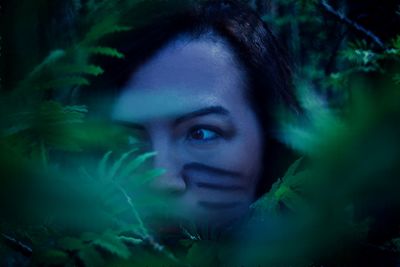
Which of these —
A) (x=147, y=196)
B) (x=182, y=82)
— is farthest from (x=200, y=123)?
(x=147, y=196)

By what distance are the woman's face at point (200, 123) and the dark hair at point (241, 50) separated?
6cm

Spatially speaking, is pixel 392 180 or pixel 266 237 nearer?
pixel 392 180

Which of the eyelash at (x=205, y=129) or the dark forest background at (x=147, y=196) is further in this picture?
the eyelash at (x=205, y=129)

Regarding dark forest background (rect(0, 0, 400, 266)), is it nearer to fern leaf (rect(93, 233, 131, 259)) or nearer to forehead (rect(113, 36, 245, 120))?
fern leaf (rect(93, 233, 131, 259))

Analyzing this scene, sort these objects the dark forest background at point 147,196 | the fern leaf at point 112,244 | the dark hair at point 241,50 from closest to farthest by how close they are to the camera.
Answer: the dark forest background at point 147,196, the fern leaf at point 112,244, the dark hair at point 241,50

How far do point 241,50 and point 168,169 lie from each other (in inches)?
21.7

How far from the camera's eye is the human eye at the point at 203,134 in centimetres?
121

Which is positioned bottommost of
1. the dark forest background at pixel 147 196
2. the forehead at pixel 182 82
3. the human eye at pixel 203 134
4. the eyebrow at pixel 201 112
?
the dark forest background at pixel 147 196

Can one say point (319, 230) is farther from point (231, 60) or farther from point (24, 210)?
point (231, 60)

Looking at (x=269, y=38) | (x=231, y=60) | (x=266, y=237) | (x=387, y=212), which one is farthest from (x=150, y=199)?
(x=269, y=38)

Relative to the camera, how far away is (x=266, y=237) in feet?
1.73

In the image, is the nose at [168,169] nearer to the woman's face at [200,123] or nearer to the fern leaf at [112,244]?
the woman's face at [200,123]

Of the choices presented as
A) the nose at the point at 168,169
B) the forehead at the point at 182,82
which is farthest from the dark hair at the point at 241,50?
the nose at the point at 168,169

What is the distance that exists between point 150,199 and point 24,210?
20 centimetres
